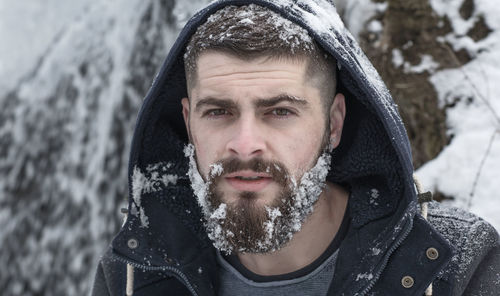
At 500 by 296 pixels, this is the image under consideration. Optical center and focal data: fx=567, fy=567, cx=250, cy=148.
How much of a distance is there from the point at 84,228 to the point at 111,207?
33 cm

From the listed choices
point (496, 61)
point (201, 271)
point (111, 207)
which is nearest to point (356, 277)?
point (201, 271)

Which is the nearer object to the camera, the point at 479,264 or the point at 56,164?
the point at 479,264

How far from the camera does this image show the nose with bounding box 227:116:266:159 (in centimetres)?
235

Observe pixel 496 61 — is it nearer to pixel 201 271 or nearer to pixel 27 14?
pixel 201 271

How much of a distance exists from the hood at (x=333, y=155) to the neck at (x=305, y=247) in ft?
0.44

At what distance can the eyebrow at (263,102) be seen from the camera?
2.40 m

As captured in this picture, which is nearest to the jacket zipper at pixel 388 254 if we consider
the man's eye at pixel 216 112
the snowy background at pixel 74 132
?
the man's eye at pixel 216 112

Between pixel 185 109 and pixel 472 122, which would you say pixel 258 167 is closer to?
pixel 185 109

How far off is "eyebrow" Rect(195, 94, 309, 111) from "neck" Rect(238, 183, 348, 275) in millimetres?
516

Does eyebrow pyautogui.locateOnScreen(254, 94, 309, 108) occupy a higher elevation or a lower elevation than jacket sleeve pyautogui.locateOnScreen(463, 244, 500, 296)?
higher

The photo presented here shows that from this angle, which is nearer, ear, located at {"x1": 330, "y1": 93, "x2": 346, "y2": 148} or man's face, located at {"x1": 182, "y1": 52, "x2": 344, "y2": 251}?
man's face, located at {"x1": 182, "y1": 52, "x2": 344, "y2": 251}

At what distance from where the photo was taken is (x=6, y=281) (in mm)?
5441

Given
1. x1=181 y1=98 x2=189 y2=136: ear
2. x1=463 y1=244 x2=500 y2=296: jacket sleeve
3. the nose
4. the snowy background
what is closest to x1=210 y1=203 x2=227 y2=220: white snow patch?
the nose

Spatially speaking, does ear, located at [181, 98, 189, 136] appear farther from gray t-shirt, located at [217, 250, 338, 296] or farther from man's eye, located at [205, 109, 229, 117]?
gray t-shirt, located at [217, 250, 338, 296]
